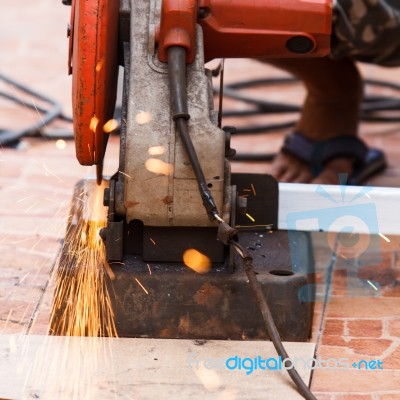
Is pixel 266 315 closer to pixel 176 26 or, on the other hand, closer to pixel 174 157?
pixel 174 157

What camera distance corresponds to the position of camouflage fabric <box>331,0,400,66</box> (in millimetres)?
2752

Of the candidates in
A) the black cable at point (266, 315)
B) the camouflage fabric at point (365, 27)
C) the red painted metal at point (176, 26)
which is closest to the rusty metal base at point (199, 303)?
the black cable at point (266, 315)

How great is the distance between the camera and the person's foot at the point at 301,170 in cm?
334

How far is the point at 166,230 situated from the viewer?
2.31 meters

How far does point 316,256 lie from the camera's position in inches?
111

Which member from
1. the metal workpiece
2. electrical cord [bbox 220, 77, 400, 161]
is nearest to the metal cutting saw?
the metal workpiece

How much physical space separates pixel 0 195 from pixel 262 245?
3.54ft

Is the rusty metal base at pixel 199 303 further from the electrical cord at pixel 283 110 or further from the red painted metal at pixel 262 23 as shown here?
the electrical cord at pixel 283 110

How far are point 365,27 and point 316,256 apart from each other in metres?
0.65

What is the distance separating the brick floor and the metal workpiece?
41 centimetres

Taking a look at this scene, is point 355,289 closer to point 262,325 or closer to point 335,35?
point 262,325

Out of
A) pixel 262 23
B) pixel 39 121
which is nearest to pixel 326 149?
pixel 262 23

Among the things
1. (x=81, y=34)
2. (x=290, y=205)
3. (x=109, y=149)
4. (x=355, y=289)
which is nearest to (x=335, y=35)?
(x=290, y=205)

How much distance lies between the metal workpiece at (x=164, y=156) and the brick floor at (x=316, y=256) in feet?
1.35
